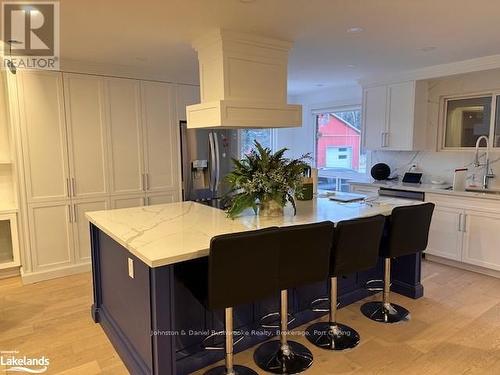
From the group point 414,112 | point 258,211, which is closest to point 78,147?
point 258,211

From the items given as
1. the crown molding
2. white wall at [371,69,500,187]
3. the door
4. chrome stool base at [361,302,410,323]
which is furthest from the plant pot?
the door

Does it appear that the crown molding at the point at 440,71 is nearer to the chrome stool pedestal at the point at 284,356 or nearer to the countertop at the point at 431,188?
the countertop at the point at 431,188

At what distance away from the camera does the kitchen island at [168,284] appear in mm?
2018

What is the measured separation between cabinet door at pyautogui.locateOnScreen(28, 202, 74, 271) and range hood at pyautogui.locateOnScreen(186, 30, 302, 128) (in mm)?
1979

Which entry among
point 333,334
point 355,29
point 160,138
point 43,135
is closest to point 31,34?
point 43,135

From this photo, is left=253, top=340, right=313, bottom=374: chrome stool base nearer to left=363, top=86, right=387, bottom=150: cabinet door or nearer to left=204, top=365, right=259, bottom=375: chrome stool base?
left=204, top=365, right=259, bottom=375: chrome stool base

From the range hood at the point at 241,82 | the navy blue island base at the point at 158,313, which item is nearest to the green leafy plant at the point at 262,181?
the range hood at the point at 241,82

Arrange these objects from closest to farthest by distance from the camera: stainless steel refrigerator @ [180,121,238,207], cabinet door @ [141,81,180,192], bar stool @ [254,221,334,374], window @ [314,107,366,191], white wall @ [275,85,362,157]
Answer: bar stool @ [254,221,334,374]
cabinet door @ [141,81,180,192]
stainless steel refrigerator @ [180,121,238,207]
white wall @ [275,85,362,157]
window @ [314,107,366,191]

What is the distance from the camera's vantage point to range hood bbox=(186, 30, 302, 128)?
2996mm

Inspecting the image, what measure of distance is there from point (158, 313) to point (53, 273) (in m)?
2.69

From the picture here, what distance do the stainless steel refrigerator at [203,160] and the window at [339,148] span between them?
2391 mm

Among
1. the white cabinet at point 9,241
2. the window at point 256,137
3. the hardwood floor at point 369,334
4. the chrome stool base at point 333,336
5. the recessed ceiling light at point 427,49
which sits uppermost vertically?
the recessed ceiling light at point 427,49

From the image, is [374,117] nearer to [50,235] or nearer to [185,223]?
[185,223]

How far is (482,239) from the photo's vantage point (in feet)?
13.1
